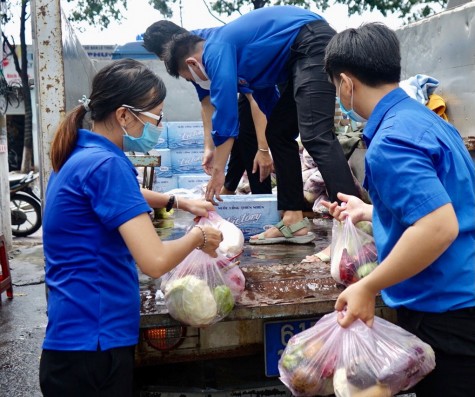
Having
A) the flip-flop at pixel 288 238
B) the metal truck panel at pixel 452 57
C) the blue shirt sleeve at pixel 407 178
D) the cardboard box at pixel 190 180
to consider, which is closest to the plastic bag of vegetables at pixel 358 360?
the blue shirt sleeve at pixel 407 178

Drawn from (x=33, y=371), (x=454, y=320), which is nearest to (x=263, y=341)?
(x=454, y=320)

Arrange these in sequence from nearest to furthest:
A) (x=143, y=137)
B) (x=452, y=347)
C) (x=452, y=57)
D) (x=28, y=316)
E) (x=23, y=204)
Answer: (x=452, y=347) < (x=143, y=137) < (x=452, y=57) < (x=28, y=316) < (x=23, y=204)

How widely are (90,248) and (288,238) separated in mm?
1738

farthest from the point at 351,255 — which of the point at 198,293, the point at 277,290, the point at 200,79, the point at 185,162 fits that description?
the point at 185,162

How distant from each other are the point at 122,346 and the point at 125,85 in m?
0.78

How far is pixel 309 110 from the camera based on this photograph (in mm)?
3117

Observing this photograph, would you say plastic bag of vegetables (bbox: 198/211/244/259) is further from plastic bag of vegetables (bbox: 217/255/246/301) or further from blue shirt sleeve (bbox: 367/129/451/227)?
blue shirt sleeve (bbox: 367/129/451/227)

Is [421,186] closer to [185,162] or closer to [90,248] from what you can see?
[90,248]

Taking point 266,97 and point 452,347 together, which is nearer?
point 452,347

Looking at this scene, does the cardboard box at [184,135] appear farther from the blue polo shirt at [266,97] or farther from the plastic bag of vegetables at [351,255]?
the plastic bag of vegetables at [351,255]

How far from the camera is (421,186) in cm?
136

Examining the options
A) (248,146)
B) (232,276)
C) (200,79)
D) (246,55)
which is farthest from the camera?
(248,146)

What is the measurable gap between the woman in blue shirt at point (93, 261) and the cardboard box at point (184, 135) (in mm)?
4642

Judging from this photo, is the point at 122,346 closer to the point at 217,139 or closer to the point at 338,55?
the point at 338,55
